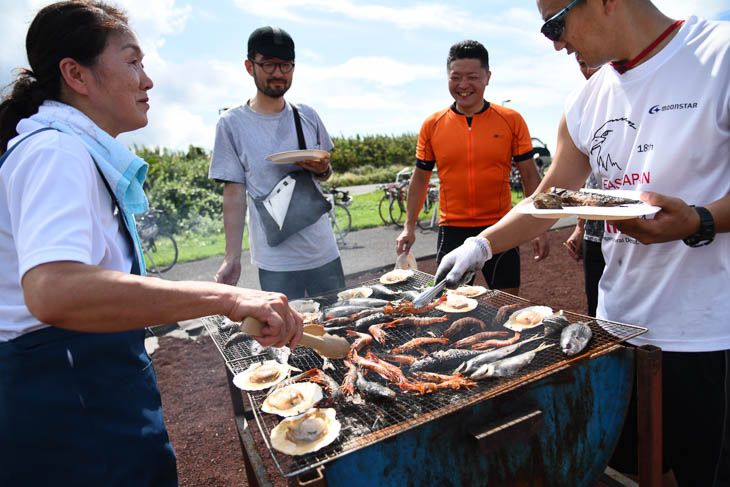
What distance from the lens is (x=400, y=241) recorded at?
470 cm

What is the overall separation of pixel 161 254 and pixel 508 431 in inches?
460

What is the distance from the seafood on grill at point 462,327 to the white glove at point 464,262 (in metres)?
0.28

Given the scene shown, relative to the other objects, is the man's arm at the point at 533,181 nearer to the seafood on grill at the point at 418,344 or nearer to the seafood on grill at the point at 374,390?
the seafood on grill at the point at 418,344

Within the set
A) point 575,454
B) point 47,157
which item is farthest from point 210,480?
point 47,157

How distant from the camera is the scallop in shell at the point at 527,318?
2.57 metres

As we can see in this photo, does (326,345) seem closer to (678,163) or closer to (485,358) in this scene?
(485,358)

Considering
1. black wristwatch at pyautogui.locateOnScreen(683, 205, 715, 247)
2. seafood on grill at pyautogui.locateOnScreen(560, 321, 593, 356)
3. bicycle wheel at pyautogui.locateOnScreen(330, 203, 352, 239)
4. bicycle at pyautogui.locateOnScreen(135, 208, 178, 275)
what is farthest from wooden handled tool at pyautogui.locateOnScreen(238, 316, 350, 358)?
bicycle wheel at pyautogui.locateOnScreen(330, 203, 352, 239)

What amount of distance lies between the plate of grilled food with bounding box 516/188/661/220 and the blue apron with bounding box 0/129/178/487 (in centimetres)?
194

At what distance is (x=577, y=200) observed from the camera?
1.99 meters

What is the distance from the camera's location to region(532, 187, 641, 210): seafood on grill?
6.20 feet

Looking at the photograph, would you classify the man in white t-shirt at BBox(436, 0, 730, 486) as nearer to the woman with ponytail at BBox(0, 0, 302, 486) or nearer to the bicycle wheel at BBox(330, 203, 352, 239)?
the woman with ponytail at BBox(0, 0, 302, 486)

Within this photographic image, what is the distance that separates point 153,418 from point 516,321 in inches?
80.7

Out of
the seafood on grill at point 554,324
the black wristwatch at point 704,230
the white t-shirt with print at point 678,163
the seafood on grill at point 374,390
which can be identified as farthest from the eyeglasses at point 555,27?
the seafood on grill at point 374,390

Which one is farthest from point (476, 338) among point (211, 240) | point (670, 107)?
point (211, 240)
